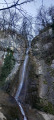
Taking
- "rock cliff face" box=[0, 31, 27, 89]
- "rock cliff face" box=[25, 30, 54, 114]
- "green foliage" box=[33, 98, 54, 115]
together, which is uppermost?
"rock cliff face" box=[0, 31, 27, 89]

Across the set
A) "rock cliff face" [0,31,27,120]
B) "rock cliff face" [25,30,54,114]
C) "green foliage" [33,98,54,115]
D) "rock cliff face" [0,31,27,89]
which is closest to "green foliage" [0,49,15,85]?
"rock cliff face" [0,31,27,120]

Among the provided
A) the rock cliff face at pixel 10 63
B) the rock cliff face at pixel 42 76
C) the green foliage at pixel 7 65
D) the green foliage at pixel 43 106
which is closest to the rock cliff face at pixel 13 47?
the rock cliff face at pixel 10 63

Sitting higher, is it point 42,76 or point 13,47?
point 13,47

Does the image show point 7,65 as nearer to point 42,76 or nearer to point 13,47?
point 13,47

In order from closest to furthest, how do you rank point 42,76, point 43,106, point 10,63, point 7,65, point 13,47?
point 43,106 < point 42,76 < point 7,65 < point 10,63 < point 13,47

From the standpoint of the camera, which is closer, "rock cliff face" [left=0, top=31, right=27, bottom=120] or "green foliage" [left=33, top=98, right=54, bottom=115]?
"rock cliff face" [left=0, top=31, right=27, bottom=120]

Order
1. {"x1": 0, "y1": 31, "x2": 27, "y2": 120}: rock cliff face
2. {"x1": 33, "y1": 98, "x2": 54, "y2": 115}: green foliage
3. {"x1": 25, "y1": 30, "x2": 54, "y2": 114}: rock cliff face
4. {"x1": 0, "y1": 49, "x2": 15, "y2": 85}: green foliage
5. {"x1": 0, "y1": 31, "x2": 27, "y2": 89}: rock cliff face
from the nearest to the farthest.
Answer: {"x1": 0, "y1": 31, "x2": 27, "y2": 120}: rock cliff face
{"x1": 33, "y1": 98, "x2": 54, "y2": 115}: green foliage
{"x1": 25, "y1": 30, "x2": 54, "y2": 114}: rock cliff face
{"x1": 0, "y1": 49, "x2": 15, "y2": 85}: green foliage
{"x1": 0, "y1": 31, "x2": 27, "y2": 89}: rock cliff face

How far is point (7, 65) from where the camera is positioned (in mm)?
15891

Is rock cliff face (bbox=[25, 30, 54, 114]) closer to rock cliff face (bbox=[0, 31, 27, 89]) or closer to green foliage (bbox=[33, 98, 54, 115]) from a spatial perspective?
green foliage (bbox=[33, 98, 54, 115])

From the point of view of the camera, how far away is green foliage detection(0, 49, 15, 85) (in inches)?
592

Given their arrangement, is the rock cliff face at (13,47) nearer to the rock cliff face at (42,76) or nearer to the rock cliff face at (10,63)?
the rock cliff face at (10,63)

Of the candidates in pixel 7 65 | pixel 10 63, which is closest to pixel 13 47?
pixel 10 63

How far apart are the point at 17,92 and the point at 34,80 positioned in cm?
202

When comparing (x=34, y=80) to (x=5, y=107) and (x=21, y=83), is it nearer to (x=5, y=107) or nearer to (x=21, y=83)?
(x=21, y=83)
